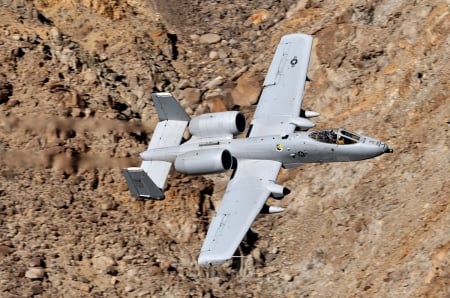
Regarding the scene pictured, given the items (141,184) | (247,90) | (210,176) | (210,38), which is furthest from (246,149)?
(210,38)

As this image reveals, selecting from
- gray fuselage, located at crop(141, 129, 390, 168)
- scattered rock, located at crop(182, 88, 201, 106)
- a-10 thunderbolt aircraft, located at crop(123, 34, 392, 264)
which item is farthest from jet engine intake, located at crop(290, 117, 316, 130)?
scattered rock, located at crop(182, 88, 201, 106)

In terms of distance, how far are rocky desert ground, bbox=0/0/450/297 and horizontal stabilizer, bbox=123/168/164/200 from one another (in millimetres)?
1731

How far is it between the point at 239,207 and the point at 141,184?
362 cm

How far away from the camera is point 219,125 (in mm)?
38781

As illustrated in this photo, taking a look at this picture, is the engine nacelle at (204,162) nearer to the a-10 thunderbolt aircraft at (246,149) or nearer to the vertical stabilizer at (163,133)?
the a-10 thunderbolt aircraft at (246,149)

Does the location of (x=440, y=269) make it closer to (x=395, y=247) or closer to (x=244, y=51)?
(x=395, y=247)

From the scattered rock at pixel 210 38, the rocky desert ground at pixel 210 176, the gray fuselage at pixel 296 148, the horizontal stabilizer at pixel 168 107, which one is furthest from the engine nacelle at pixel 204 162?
the scattered rock at pixel 210 38

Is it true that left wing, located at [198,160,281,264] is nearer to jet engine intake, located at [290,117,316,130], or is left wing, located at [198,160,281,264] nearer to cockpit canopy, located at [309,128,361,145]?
jet engine intake, located at [290,117,316,130]

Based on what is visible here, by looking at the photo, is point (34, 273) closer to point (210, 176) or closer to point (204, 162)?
point (204, 162)

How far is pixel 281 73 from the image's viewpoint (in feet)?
135

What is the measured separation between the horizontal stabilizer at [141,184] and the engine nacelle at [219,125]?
2824mm

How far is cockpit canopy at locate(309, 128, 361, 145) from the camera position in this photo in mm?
37219

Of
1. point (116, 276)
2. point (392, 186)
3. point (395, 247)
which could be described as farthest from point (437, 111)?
point (116, 276)

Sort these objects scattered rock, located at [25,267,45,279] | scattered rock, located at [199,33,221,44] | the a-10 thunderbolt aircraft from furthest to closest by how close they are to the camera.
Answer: scattered rock, located at [199,33,221,44] < the a-10 thunderbolt aircraft < scattered rock, located at [25,267,45,279]
